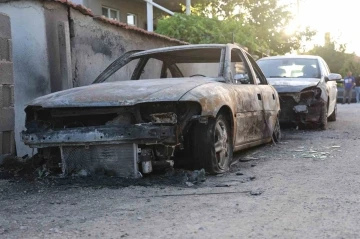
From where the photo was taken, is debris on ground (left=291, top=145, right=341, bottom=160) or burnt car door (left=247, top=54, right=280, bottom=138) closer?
debris on ground (left=291, top=145, right=341, bottom=160)

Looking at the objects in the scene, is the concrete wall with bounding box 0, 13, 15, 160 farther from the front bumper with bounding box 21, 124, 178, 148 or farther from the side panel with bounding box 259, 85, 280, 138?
the side panel with bounding box 259, 85, 280, 138

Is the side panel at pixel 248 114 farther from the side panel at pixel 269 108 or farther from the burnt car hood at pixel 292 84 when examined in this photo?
the burnt car hood at pixel 292 84

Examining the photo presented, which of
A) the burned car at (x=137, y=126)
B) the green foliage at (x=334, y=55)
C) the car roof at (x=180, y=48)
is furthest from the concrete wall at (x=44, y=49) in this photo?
the green foliage at (x=334, y=55)

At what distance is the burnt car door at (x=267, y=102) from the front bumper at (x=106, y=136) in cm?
283

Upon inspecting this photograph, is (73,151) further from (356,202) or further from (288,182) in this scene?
(356,202)

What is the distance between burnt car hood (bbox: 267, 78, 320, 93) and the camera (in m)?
9.81

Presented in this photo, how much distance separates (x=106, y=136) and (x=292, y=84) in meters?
5.92

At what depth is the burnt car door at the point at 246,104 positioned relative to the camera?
20.4 feet

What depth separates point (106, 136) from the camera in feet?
15.9

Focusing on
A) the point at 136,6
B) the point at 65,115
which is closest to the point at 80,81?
the point at 65,115

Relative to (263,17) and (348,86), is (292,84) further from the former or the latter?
(263,17)

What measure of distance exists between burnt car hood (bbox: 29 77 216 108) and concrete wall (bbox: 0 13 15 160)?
3.18ft

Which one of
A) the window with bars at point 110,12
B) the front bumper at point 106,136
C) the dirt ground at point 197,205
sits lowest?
the dirt ground at point 197,205

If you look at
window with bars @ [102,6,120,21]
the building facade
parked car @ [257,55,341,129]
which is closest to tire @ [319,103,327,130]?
parked car @ [257,55,341,129]
